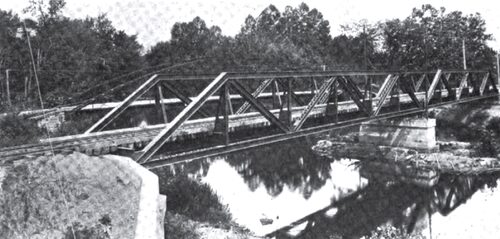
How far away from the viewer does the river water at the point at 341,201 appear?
15.9m

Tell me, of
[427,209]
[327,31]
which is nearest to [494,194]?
[427,209]

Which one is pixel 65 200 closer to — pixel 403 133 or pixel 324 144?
pixel 403 133

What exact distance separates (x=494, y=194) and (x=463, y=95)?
18.2m

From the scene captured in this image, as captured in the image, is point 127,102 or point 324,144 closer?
point 127,102

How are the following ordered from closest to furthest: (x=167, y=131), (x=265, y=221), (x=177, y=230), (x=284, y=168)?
(x=177, y=230), (x=167, y=131), (x=265, y=221), (x=284, y=168)

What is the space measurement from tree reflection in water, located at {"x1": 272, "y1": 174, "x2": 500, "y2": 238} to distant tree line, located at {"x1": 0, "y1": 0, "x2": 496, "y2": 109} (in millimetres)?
13774

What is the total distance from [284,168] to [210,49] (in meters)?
30.9

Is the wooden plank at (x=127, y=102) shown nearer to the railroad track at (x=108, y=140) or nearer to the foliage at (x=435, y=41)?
the railroad track at (x=108, y=140)

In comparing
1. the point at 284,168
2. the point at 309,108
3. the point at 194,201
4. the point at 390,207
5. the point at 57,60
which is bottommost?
the point at 390,207

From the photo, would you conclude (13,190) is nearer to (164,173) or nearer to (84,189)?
(84,189)

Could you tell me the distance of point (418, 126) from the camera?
90.0 feet

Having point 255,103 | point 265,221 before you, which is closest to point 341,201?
point 265,221

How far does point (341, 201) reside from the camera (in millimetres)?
19688

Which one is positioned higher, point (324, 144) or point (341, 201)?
point (324, 144)
